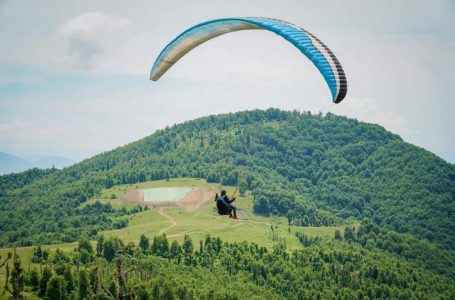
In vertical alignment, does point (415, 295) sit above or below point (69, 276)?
below

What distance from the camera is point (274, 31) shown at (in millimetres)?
41531

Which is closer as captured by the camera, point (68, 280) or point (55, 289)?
point (55, 289)

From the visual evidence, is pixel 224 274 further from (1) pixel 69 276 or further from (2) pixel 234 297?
(1) pixel 69 276

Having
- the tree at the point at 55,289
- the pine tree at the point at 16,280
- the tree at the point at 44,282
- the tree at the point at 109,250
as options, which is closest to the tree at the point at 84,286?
the tree at the point at 55,289

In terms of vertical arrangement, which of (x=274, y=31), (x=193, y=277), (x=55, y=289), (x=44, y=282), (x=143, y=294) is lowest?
(x=193, y=277)

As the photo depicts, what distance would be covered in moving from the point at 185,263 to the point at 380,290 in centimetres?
5663

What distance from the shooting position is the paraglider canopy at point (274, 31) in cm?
3766

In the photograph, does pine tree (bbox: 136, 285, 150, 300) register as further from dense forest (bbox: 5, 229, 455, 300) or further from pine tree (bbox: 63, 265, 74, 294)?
pine tree (bbox: 63, 265, 74, 294)

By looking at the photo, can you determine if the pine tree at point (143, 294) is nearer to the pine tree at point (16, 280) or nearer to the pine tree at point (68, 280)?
the pine tree at point (68, 280)

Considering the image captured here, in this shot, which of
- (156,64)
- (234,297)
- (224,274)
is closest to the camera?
(156,64)

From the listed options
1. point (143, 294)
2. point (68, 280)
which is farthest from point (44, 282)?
point (143, 294)

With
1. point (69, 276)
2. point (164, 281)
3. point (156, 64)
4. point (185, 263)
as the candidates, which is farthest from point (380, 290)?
point (156, 64)

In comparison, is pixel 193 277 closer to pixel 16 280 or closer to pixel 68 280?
pixel 68 280

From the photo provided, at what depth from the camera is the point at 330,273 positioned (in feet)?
651
